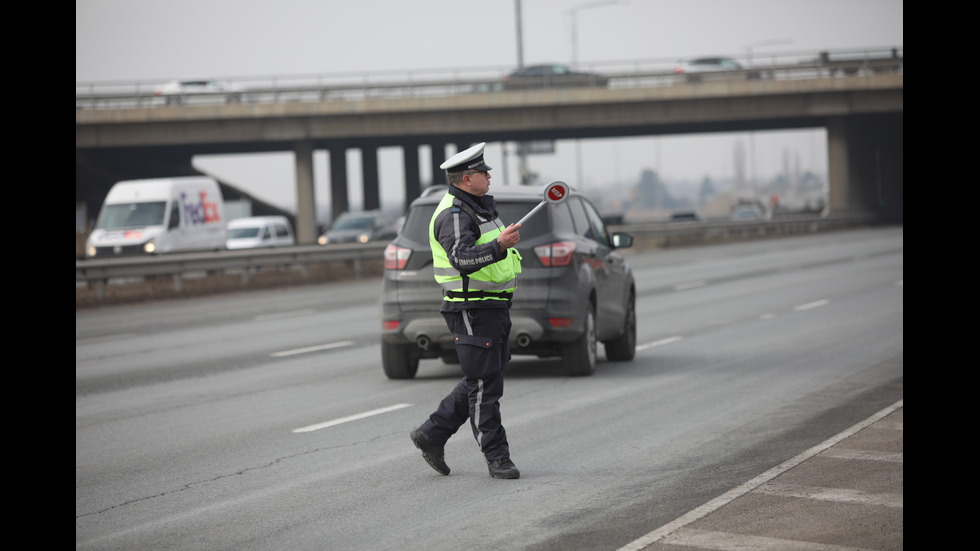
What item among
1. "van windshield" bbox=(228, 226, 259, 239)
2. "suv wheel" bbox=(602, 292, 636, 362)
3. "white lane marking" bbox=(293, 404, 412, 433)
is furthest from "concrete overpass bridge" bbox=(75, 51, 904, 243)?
"white lane marking" bbox=(293, 404, 412, 433)

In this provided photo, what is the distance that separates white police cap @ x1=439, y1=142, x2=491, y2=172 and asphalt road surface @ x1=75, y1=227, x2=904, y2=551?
1819 millimetres

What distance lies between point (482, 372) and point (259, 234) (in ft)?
128

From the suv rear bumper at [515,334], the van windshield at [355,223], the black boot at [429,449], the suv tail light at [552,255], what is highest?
the suv tail light at [552,255]

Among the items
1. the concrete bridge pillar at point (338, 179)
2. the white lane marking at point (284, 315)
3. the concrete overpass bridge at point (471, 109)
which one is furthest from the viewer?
the concrete bridge pillar at point (338, 179)

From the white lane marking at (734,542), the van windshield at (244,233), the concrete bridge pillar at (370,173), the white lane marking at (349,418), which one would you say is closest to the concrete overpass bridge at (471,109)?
the van windshield at (244,233)

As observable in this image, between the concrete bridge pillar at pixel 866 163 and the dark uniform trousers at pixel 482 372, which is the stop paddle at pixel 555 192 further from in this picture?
the concrete bridge pillar at pixel 866 163

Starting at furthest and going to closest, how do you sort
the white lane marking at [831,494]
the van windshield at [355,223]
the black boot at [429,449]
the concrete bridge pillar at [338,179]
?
the concrete bridge pillar at [338,179] < the van windshield at [355,223] < the black boot at [429,449] < the white lane marking at [831,494]

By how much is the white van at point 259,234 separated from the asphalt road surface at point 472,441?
84.5ft

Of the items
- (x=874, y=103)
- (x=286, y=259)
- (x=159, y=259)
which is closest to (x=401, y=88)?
(x=874, y=103)

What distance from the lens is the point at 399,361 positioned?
13.2 meters

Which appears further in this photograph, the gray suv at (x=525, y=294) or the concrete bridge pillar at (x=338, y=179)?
the concrete bridge pillar at (x=338, y=179)

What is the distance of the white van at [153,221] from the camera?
35.2 meters

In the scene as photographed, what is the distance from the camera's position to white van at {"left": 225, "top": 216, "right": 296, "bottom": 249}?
45.5 m
